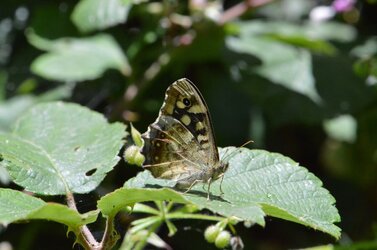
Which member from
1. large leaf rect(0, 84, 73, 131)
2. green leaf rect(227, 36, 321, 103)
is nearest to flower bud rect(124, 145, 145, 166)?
large leaf rect(0, 84, 73, 131)

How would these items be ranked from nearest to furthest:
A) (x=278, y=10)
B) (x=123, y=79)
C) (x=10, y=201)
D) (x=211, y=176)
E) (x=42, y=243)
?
1. (x=10, y=201)
2. (x=211, y=176)
3. (x=42, y=243)
4. (x=123, y=79)
5. (x=278, y=10)

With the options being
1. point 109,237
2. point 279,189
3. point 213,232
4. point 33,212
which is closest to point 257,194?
point 279,189

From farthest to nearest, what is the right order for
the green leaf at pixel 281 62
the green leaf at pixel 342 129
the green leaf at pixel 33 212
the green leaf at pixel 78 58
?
the green leaf at pixel 342 129
the green leaf at pixel 281 62
the green leaf at pixel 78 58
the green leaf at pixel 33 212

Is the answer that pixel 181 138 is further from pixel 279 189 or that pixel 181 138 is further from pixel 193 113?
pixel 279 189

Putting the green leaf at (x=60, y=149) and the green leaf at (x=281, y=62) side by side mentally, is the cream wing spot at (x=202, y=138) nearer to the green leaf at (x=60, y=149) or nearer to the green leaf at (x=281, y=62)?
the green leaf at (x=60, y=149)

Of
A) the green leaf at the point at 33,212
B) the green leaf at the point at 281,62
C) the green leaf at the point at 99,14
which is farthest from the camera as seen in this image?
the green leaf at the point at 281,62

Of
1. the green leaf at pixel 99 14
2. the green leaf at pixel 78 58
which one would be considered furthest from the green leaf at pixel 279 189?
the green leaf at pixel 78 58

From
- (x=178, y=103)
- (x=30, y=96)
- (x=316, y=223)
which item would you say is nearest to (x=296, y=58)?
(x=30, y=96)

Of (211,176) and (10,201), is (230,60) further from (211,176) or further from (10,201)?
(10,201)
